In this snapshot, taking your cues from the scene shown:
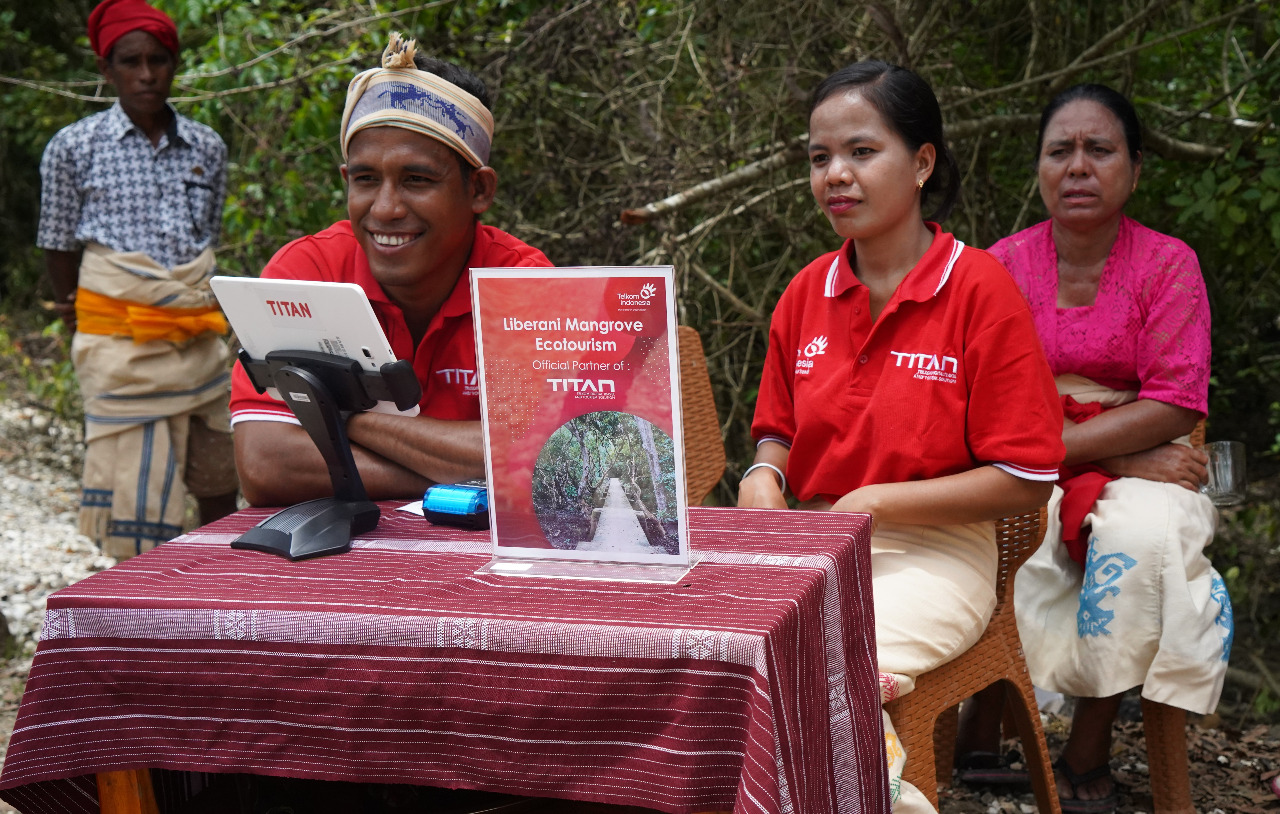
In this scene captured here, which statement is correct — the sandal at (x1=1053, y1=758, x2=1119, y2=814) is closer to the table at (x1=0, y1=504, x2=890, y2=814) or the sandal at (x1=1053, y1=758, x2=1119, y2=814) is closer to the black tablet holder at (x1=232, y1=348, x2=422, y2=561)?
the table at (x1=0, y1=504, x2=890, y2=814)

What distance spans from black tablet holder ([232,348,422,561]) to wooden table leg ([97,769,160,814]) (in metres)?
0.36

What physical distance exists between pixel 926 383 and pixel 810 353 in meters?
0.27

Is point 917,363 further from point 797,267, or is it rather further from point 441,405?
point 797,267

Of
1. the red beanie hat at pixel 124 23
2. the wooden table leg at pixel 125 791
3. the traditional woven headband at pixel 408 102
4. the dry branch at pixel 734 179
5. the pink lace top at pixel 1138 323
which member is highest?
the red beanie hat at pixel 124 23

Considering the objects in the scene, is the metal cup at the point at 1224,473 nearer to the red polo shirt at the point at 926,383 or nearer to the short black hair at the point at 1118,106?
the short black hair at the point at 1118,106

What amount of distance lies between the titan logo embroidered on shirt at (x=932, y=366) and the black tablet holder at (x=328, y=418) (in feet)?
3.13

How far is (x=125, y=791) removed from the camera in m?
1.69

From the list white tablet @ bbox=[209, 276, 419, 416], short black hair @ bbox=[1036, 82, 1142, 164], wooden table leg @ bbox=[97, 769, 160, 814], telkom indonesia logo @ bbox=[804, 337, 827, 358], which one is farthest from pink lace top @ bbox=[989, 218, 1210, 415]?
wooden table leg @ bbox=[97, 769, 160, 814]

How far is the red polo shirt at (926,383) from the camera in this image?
228 cm

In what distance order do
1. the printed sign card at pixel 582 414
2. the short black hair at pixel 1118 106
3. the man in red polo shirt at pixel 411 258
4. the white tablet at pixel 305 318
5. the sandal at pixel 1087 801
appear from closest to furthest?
the printed sign card at pixel 582 414, the white tablet at pixel 305 318, the man in red polo shirt at pixel 411 258, the sandal at pixel 1087 801, the short black hair at pixel 1118 106

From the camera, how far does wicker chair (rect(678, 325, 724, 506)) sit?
2982 millimetres

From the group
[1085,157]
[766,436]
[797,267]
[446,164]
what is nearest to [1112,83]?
[797,267]

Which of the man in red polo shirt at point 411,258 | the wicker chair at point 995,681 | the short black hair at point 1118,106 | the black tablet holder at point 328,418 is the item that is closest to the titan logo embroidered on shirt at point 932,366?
the wicker chair at point 995,681

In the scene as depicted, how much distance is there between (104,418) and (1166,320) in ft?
11.6
